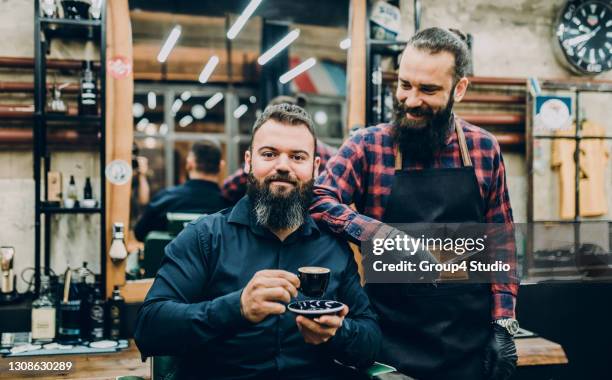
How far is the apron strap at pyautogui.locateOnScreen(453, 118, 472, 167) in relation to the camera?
1.91m

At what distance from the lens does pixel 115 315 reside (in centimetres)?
304

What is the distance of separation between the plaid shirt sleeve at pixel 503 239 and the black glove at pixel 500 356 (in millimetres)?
66

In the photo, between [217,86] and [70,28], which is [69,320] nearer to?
[70,28]

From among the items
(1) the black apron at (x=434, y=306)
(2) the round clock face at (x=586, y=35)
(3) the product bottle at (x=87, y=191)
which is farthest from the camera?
(2) the round clock face at (x=586, y=35)

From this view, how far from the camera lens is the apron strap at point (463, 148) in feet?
6.27

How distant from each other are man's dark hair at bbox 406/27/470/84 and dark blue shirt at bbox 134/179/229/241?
2239 mm

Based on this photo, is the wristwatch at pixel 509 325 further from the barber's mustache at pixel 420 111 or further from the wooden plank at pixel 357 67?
the wooden plank at pixel 357 67

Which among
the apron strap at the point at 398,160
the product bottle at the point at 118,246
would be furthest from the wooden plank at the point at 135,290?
the apron strap at the point at 398,160

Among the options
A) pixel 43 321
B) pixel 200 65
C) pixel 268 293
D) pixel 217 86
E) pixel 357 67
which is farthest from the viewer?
pixel 217 86

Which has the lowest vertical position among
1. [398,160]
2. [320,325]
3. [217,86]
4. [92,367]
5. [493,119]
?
[92,367]

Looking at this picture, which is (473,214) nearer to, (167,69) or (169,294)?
(169,294)

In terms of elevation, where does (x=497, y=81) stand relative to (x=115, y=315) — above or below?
above

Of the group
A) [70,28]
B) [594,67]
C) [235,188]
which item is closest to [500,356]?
[235,188]

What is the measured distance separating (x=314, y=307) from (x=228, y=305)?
222 mm
